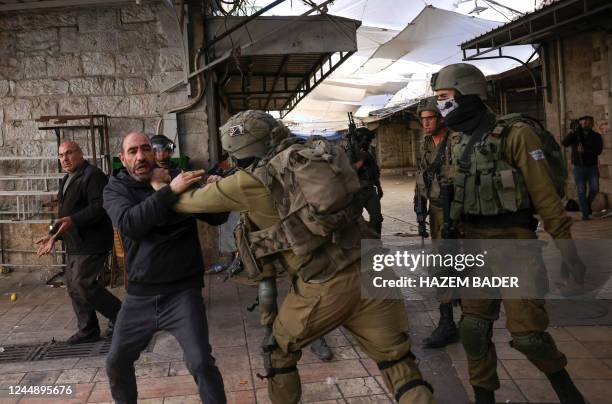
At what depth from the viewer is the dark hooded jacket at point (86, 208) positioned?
4500mm

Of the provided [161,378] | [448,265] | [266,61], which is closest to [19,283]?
[161,378]

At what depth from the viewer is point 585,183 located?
974 cm

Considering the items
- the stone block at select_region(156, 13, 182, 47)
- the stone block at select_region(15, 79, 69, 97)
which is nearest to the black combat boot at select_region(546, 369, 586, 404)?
the stone block at select_region(156, 13, 182, 47)

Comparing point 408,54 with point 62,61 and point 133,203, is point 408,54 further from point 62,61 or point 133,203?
point 133,203

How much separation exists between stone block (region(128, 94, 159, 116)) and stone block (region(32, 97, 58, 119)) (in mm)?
978

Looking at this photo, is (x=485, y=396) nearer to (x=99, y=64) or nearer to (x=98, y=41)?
(x=99, y=64)

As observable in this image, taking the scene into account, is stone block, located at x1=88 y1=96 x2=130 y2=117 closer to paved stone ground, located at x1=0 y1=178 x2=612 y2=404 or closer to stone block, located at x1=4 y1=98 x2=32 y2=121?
stone block, located at x1=4 y1=98 x2=32 y2=121

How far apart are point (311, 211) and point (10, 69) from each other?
6.12m

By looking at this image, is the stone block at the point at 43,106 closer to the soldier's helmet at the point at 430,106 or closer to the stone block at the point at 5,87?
the stone block at the point at 5,87

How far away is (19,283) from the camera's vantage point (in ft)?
21.4

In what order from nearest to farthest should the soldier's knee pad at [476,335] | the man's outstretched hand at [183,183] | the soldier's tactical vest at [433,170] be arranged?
the man's outstretched hand at [183,183] → the soldier's knee pad at [476,335] → the soldier's tactical vest at [433,170]

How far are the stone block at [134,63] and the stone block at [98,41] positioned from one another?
18cm

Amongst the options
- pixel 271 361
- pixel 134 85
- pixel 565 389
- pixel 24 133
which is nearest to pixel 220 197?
pixel 271 361

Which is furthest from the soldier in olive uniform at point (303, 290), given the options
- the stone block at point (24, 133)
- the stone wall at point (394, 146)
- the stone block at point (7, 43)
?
the stone wall at point (394, 146)
